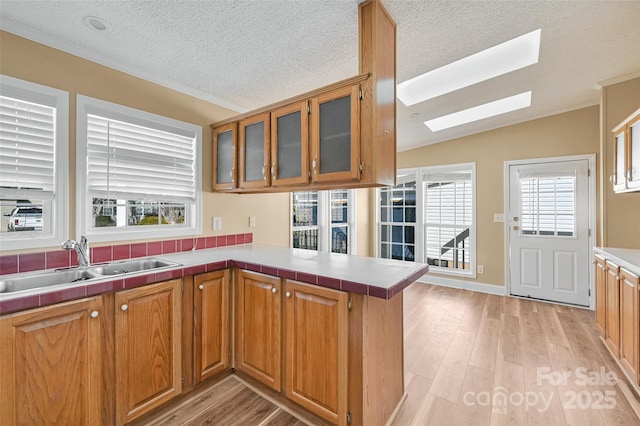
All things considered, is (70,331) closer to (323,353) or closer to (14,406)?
(14,406)

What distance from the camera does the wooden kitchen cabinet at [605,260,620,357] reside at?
2227 millimetres

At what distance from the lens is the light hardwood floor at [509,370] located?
1787 mm

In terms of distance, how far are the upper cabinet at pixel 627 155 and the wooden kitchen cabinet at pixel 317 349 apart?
8.64 ft

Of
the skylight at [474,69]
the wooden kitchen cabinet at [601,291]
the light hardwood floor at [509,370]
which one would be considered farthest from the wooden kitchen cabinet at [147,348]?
the wooden kitchen cabinet at [601,291]

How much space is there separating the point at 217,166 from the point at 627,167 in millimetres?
3656

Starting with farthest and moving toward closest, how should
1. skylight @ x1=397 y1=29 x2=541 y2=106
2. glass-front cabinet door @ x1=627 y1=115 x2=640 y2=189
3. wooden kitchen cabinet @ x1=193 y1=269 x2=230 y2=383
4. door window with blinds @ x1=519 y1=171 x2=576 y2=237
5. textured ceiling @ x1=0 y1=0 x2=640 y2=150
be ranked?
door window with blinds @ x1=519 y1=171 x2=576 y2=237
skylight @ x1=397 y1=29 x2=541 y2=106
glass-front cabinet door @ x1=627 y1=115 x2=640 y2=189
wooden kitchen cabinet @ x1=193 y1=269 x2=230 y2=383
textured ceiling @ x1=0 y1=0 x2=640 y2=150

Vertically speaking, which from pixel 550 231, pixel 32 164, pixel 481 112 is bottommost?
pixel 550 231

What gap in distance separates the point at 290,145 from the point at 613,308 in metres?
2.96

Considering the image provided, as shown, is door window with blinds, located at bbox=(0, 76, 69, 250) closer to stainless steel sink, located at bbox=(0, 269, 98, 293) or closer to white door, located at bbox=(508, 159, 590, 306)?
stainless steel sink, located at bbox=(0, 269, 98, 293)

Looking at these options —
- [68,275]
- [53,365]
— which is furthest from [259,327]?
[68,275]

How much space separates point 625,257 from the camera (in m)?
2.27

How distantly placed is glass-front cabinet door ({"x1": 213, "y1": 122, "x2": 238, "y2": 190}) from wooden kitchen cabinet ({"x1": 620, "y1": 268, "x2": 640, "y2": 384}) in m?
3.10

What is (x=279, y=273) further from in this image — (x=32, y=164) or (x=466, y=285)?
(x=466, y=285)

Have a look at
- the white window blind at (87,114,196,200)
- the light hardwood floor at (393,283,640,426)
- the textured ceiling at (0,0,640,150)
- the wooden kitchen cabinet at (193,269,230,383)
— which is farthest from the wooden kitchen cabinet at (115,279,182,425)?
the textured ceiling at (0,0,640,150)
